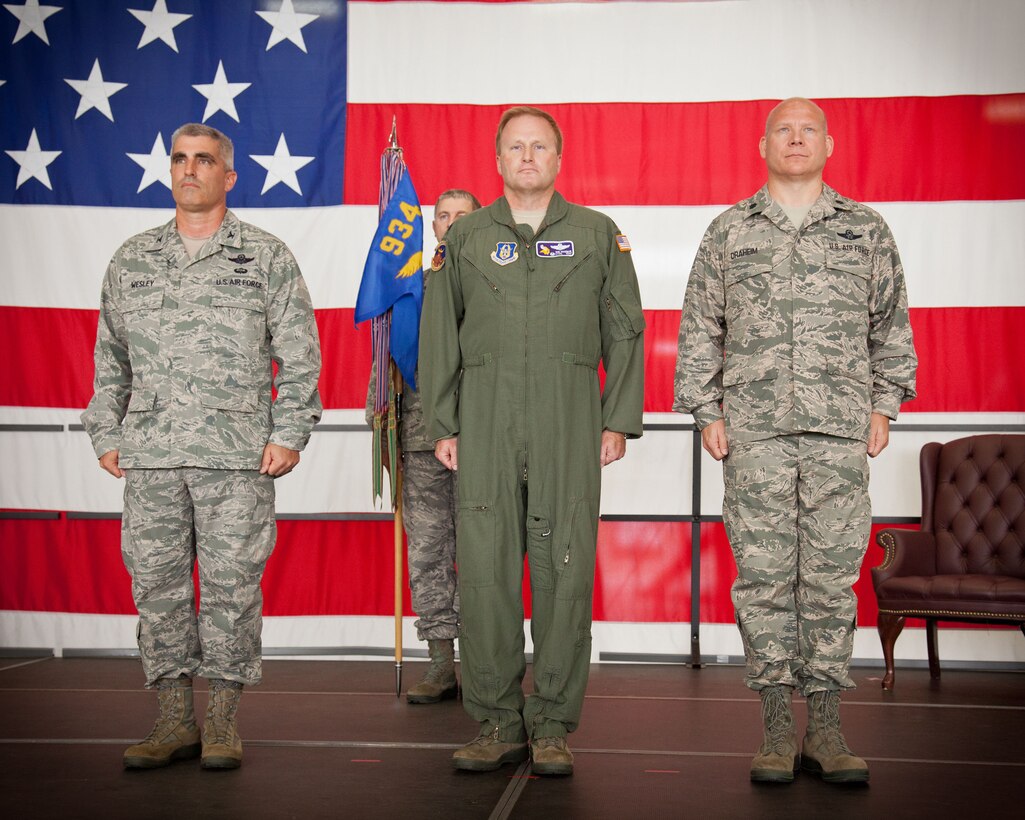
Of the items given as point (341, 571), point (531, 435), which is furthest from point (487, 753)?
point (341, 571)

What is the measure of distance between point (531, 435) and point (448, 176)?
2.45 meters

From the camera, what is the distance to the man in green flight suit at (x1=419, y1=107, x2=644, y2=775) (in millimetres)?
3047

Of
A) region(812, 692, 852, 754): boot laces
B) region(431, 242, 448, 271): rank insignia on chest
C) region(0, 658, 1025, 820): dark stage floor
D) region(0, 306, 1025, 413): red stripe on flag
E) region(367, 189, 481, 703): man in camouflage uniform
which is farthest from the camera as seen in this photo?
region(0, 306, 1025, 413): red stripe on flag

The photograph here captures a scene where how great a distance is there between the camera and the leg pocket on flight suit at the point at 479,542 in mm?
3051

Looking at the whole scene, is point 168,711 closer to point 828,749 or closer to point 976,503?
point 828,749

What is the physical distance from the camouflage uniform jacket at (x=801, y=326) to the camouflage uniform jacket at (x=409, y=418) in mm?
1308

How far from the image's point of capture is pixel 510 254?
313 centimetres

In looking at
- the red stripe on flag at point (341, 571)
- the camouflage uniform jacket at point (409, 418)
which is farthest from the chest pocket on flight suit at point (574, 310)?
the red stripe on flag at point (341, 571)

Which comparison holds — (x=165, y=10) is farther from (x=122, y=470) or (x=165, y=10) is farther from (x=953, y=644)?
(x=953, y=644)

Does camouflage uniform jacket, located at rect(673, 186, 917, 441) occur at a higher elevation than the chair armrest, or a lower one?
higher

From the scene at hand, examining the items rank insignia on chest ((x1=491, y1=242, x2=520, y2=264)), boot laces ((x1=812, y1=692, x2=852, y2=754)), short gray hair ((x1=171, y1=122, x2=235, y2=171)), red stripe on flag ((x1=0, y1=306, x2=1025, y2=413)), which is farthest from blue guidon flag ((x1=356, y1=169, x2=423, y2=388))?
boot laces ((x1=812, y1=692, x2=852, y2=754))

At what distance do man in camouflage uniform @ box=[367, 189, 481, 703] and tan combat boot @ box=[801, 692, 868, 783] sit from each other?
154cm

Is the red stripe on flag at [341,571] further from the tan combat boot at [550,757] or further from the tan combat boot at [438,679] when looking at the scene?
the tan combat boot at [550,757]

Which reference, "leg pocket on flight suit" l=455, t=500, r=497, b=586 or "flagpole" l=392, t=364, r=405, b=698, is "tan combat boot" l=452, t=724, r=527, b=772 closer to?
"leg pocket on flight suit" l=455, t=500, r=497, b=586
